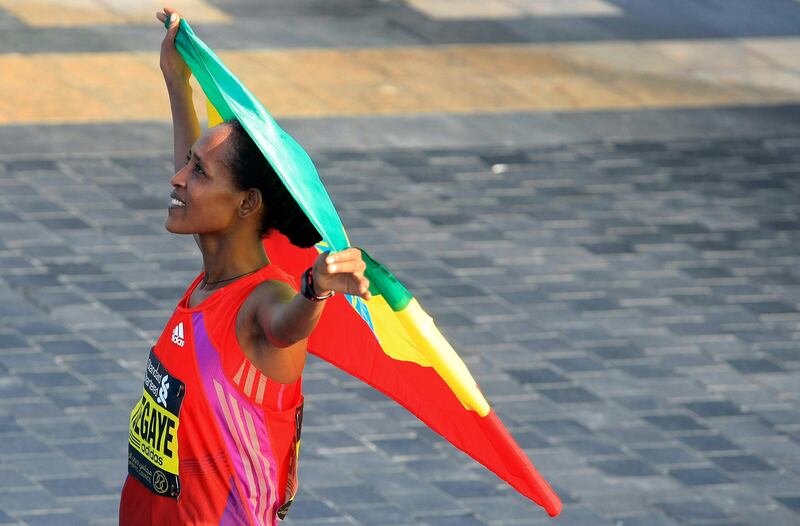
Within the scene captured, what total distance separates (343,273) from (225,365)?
0.59m

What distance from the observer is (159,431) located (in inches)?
152

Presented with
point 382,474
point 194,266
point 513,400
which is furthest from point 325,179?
point 382,474

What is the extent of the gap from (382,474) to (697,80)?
7.32 m

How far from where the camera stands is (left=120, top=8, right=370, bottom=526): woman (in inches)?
145

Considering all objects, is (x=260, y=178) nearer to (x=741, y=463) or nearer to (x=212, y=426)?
(x=212, y=426)

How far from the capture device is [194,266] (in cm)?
872

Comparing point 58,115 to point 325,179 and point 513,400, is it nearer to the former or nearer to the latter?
point 325,179

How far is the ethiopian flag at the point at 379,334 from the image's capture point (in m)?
3.44

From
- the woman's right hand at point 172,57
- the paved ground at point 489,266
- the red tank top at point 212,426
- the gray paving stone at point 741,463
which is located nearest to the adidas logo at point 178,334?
the red tank top at point 212,426

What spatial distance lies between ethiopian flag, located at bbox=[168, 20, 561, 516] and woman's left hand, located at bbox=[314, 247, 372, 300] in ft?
0.25

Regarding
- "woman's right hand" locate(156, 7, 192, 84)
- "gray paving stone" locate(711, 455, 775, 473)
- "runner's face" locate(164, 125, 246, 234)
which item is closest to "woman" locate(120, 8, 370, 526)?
"runner's face" locate(164, 125, 246, 234)

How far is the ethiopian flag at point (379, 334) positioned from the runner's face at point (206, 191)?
0.12m

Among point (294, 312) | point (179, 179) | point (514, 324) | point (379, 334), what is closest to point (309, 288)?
point (294, 312)

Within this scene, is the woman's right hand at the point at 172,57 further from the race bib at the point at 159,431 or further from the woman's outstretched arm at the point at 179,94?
the race bib at the point at 159,431
